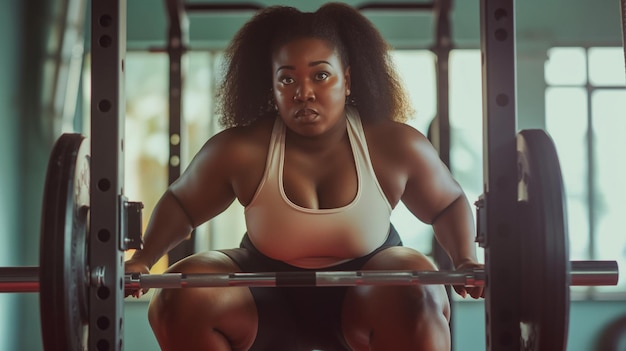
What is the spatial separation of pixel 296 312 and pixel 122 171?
0.51 meters

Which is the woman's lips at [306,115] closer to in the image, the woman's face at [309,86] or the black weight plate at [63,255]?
the woman's face at [309,86]

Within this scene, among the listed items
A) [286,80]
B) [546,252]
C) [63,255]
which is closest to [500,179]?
[546,252]

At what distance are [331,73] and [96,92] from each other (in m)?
0.54

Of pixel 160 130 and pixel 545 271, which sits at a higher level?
pixel 160 130

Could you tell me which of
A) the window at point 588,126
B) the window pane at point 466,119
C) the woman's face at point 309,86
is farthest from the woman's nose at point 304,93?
the window at point 588,126

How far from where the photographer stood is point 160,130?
5.13m

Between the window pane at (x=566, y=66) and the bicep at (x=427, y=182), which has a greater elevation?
the window pane at (x=566, y=66)

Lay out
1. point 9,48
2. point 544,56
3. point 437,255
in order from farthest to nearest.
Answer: point 544,56 < point 9,48 < point 437,255

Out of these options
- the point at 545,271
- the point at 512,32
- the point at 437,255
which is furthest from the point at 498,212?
the point at 437,255

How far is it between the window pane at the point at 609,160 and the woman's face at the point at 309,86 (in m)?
3.87

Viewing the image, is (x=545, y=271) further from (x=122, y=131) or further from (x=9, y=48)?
(x=9, y=48)

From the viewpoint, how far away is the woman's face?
1599 millimetres

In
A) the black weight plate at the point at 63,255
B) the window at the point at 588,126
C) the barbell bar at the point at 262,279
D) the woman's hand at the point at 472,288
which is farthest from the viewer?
the window at the point at 588,126

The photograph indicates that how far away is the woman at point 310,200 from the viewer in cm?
151
